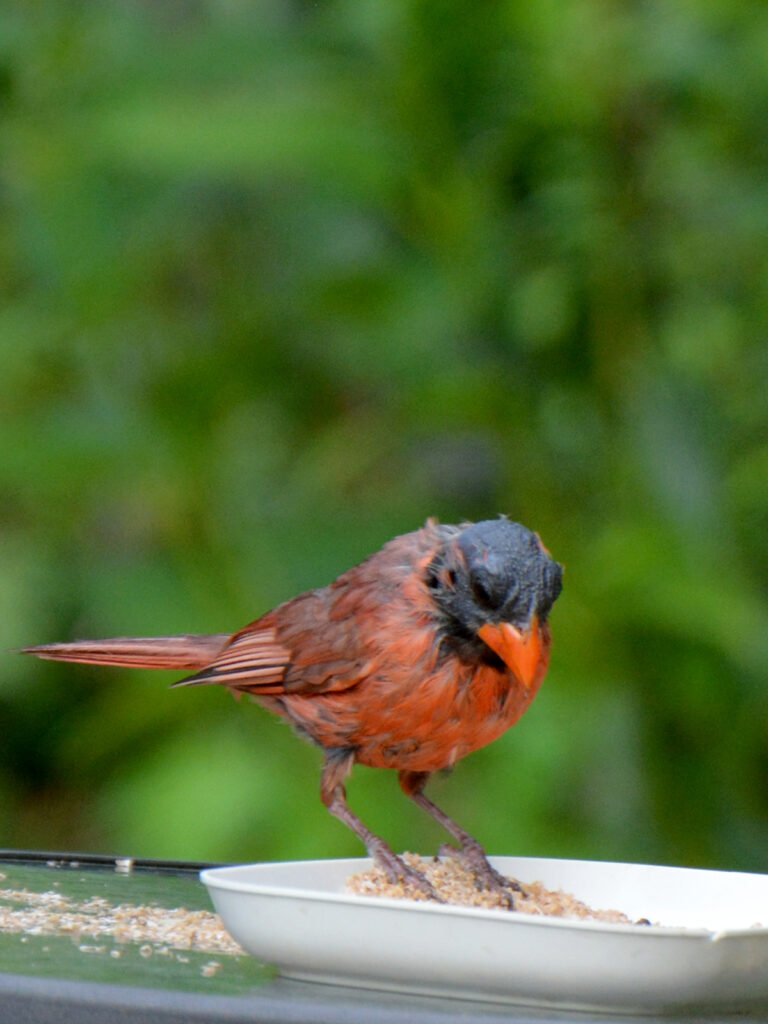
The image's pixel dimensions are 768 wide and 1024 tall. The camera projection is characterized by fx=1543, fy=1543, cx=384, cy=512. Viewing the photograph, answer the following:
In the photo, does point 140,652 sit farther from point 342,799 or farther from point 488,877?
point 488,877

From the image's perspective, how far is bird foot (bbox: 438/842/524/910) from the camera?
1842 millimetres

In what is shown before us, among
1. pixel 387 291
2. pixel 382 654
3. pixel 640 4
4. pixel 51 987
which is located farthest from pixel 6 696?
pixel 51 987

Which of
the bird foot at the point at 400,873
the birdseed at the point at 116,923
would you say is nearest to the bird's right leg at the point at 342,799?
the bird foot at the point at 400,873

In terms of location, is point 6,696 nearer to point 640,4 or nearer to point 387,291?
point 387,291

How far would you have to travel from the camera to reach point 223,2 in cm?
382

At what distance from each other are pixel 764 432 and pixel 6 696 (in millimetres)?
2016

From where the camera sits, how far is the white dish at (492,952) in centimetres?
129

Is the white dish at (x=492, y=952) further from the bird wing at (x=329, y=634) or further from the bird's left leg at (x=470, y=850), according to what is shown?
the bird wing at (x=329, y=634)

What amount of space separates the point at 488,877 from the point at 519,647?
0.94 ft

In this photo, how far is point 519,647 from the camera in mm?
1955

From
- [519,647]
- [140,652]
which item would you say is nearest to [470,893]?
[519,647]

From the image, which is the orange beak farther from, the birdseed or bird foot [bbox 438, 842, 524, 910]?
the birdseed

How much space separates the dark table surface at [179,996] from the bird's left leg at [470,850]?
0.42 metres

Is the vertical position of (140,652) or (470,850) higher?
(140,652)
